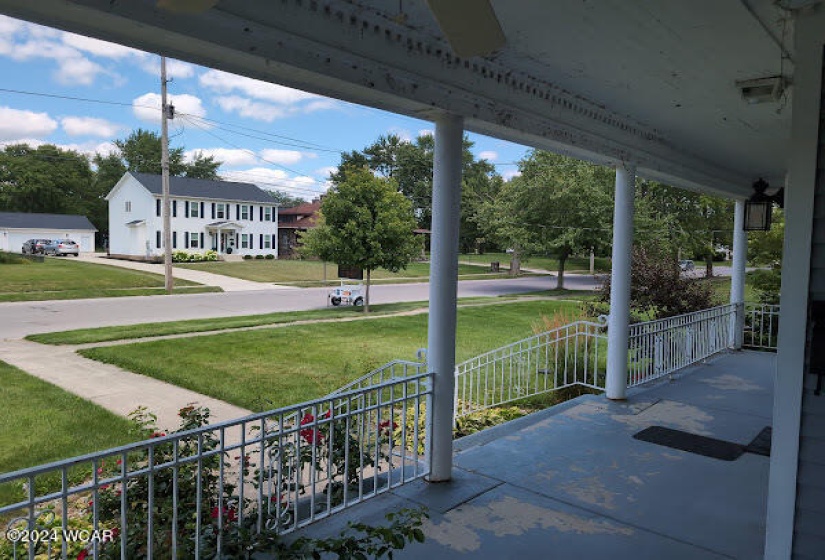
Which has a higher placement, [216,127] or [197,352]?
[216,127]

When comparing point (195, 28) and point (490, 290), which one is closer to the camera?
point (195, 28)

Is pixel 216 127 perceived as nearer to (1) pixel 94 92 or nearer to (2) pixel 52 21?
(1) pixel 94 92

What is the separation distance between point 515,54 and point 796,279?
1.90 metres

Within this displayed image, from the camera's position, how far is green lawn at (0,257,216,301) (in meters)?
18.1

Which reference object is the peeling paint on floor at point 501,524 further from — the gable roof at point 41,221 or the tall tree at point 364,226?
the gable roof at point 41,221

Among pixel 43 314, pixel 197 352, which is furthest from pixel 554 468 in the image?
pixel 43 314

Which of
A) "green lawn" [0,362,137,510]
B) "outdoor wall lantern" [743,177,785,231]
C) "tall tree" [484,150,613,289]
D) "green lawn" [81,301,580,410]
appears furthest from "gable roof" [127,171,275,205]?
"outdoor wall lantern" [743,177,785,231]

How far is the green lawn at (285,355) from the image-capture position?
303 inches

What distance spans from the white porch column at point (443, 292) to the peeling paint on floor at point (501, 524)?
1.57 ft

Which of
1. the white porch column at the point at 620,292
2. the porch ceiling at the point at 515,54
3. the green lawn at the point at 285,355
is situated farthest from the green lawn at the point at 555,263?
the porch ceiling at the point at 515,54

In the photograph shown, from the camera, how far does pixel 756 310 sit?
10.5 meters

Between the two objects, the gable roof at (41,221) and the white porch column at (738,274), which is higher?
A: the gable roof at (41,221)

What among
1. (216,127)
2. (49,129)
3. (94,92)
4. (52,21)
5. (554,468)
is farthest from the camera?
(49,129)

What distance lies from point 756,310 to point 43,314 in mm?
16245
